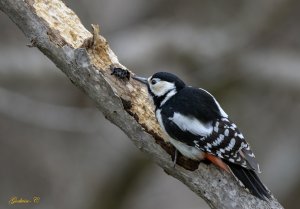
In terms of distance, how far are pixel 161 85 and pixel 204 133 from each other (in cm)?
53

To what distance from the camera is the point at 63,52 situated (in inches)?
177

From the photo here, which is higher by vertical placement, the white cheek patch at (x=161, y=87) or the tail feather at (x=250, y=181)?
the white cheek patch at (x=161, y=87)

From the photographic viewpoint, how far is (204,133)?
4.58 metres

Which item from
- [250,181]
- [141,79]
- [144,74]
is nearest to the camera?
[250,181]

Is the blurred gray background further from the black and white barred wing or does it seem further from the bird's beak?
the black and white barred wing

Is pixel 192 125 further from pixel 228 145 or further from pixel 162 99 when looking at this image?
pixel 162 99

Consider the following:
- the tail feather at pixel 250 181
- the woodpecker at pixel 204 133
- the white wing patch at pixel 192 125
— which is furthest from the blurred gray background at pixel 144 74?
the tail feather at pixel 250 181

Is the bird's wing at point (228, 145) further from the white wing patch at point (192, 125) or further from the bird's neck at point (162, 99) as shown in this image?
the bird's neck at point (162, 99)

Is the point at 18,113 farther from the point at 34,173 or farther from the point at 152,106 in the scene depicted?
the point at 152,106

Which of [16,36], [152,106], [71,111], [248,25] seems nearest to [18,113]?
[71,111]

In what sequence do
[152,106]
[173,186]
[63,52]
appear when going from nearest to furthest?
1. [63,52]
2. [152,106]
3. [173,186]

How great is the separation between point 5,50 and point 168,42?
5.75 feet

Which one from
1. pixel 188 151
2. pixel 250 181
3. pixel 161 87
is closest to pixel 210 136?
pixel 188 151

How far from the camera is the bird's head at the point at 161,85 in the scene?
193 inches
